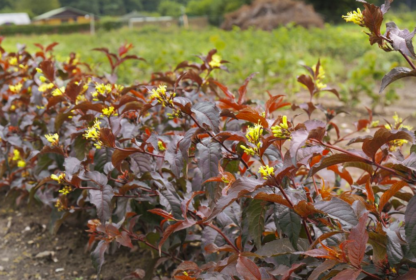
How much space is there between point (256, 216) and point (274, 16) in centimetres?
1581

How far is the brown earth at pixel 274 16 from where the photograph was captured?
51.1 ft

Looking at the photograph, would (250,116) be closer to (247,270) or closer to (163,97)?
(163,97)

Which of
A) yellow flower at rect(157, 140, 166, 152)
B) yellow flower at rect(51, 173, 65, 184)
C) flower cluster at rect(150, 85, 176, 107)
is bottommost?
yellow flower at rect(51, 173, 65, 184)

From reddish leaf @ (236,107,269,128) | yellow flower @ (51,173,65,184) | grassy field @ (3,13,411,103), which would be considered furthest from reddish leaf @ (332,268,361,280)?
grassy field @ (3,13,411,103)

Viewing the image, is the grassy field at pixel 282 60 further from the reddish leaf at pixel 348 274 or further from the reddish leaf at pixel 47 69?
the reddish leaf at pixel 348 274

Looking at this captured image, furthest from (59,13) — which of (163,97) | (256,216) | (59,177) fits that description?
(256,216)

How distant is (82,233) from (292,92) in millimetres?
2773

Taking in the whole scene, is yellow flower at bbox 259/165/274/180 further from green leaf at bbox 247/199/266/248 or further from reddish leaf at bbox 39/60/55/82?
reddish leaf at bbox 39/60/55/82

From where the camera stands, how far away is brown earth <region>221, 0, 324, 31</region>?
15586 mm

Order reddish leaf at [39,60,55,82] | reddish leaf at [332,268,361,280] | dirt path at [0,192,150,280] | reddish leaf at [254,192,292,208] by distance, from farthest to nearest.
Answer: dirt path at [0,192,150,280] → reddish leaf at [39,60,55,82] → reddish leaf at [254,192,292,208] → reddish leaf at [332,268,361,280]

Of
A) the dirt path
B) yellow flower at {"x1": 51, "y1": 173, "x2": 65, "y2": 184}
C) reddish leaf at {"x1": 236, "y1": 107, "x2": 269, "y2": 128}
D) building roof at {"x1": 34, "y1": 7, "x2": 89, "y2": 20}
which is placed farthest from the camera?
building roof at {"x1": 34, "y1": 7, "x2": 89, "y2": 20}

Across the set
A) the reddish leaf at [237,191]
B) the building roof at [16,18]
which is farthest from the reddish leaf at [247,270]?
the building roof at [16,18]

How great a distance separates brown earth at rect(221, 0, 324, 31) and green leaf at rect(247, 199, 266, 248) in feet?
49.1

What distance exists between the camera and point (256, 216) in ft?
3.31
